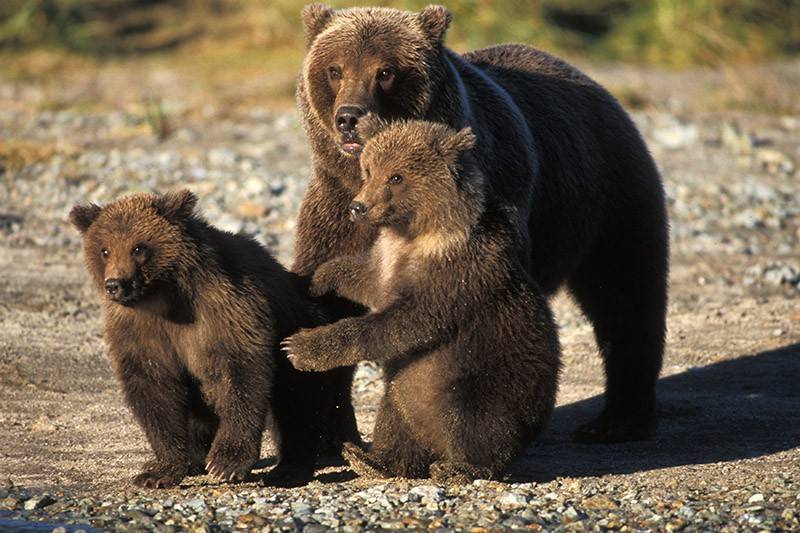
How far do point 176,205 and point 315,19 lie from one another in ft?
4.56

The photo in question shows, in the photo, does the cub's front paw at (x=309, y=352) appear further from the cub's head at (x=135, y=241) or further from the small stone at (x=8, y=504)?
the small stone at (x=8, y=504)

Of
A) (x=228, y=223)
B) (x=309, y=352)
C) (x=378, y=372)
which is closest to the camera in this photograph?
(x=309, y=352)

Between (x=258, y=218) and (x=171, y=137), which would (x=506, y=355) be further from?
(x=171, y=137)

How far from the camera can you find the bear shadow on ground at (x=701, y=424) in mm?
8117

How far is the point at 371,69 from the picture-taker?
7609mm

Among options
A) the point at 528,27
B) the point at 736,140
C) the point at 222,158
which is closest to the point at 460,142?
the point at 222,158

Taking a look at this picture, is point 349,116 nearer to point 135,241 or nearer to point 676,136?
point 135,241

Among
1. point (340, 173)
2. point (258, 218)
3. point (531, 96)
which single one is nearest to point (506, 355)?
point (340, 173)

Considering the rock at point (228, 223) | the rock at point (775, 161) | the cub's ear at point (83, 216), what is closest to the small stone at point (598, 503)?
the cub's ear at point (83, 216)

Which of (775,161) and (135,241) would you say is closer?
(135,241)

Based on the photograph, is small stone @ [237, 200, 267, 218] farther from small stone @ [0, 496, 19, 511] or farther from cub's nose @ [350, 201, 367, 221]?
small stone @ [0, 496, 19, 511]

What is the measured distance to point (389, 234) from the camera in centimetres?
747

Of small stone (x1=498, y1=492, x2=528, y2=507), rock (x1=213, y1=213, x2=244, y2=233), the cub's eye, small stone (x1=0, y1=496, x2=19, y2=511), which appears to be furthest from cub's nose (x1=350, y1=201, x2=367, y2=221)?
rock (x1=213, y1=213, x2=244, y2=233)

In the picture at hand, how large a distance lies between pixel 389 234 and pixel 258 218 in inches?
236
